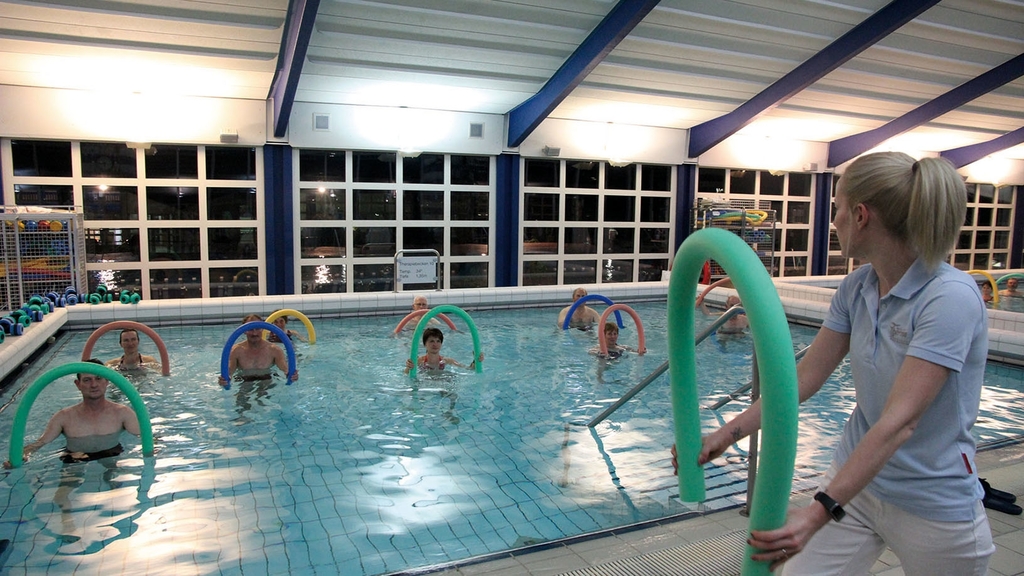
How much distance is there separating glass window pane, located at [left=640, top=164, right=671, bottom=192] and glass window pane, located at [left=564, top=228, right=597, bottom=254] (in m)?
1.53

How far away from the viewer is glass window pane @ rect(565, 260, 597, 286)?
14.3m

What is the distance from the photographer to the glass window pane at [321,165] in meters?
12.1

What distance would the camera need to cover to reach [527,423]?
563 cm

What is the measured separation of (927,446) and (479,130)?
1190cm

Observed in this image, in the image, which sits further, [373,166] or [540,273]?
[540,273]

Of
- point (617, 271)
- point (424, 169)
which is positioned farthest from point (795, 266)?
point (424, 169)

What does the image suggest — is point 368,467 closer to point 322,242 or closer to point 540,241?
point 322,242

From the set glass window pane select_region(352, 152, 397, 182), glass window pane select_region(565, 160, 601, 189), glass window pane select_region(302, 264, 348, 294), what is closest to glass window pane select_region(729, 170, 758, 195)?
glass window pane select_region(565, 160, 601, 189)

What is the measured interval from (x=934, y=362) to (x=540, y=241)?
41.5 feet

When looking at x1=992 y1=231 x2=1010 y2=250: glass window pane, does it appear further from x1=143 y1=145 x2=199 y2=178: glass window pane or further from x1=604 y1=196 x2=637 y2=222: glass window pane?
x1=143 y1=145 x2=199 y2=178: glass window pane

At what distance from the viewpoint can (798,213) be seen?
54.0 ft

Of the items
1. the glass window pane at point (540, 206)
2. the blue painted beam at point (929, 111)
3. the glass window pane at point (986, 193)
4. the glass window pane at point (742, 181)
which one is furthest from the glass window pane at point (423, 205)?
the glass window pane at point (986, 193)

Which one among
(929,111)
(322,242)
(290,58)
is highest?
(929,111)

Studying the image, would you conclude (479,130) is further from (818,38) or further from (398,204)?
(818,38)
